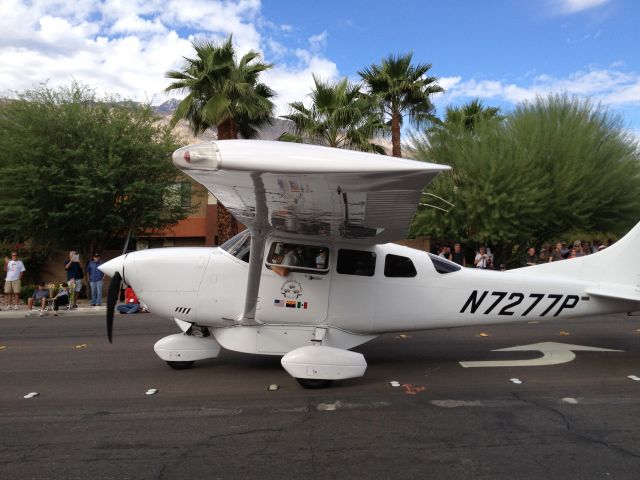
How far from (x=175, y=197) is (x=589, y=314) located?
616 inches

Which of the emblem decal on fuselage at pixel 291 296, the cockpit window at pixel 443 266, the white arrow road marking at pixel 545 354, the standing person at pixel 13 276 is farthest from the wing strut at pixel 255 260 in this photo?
the standing person at pixel 13 276

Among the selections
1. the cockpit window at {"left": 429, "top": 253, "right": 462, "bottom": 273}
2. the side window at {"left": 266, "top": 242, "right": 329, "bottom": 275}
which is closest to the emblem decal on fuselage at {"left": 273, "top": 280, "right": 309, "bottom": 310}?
the side window at {"left": 266, "top": 242, "right": 329, "bottom": 275}

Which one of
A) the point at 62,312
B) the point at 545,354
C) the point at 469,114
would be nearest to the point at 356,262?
the point at 545,354

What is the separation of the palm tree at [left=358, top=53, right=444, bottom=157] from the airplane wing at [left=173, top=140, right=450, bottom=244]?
56.1ft

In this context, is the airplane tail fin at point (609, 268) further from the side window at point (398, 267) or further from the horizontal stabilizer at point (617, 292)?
the side window at point (398, 267)

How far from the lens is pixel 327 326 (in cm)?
701

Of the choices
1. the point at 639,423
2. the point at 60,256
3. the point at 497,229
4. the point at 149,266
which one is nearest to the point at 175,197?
the point at 60,256

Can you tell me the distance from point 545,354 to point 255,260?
4.78 meters

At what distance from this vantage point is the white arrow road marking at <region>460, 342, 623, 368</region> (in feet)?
24.5

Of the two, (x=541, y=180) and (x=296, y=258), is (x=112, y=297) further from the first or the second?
(x=541, y=180)

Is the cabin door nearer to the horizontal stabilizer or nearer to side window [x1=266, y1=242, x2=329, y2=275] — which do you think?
side window [x1=266, y1=242, x2=329, y2=275]

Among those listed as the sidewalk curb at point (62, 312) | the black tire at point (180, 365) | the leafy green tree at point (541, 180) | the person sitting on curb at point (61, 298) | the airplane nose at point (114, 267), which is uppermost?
the leafy green tree at point (541, 180)

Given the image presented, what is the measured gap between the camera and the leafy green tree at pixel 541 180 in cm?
1853

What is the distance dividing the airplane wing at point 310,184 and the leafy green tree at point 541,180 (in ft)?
43.6
